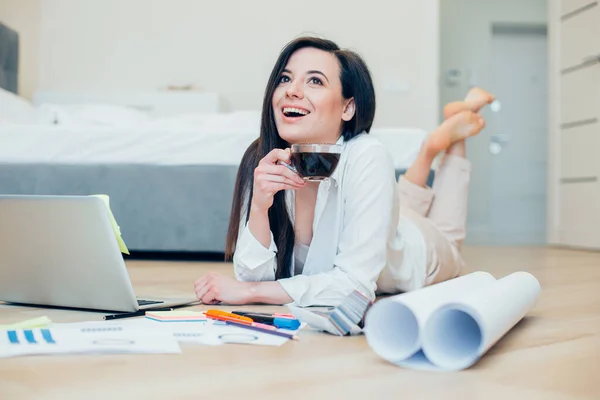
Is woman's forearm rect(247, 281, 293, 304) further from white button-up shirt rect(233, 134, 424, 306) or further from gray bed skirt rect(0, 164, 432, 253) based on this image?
gray bed skirt rect(0, 164, 432, 253)

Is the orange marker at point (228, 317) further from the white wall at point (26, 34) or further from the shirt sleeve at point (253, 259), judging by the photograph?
the white wall at point (26, 34)

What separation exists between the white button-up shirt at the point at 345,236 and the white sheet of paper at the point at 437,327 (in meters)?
0.33

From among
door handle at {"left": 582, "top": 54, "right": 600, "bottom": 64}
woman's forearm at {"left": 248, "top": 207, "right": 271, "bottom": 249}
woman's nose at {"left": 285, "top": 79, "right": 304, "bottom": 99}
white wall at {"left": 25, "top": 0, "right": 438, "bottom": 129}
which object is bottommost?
woman's forearm at {"left": 248, "top": 207, "right": 271, "bottom": 249}

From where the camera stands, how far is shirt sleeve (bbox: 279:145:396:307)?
1471mm

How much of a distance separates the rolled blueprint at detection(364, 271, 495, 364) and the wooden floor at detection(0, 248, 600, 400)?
0.10 ft

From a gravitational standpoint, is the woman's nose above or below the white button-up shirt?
above

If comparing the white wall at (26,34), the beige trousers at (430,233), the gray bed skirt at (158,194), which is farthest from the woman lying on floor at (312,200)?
the white wall at (26,34)

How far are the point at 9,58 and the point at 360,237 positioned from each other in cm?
382

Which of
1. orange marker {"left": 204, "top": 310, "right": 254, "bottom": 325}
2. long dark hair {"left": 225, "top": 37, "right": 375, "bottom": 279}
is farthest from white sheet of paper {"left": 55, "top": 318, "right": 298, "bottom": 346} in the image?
long dark hair {"left": 225, "top": 37, "right": 375, "bottom": 279}

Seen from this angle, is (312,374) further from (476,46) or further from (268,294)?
(476,46)

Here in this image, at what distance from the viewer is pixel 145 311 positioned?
1444mm

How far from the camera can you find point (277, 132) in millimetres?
1644

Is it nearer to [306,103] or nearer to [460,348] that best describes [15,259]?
[306,103]

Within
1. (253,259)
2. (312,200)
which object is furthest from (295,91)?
(253,259)
